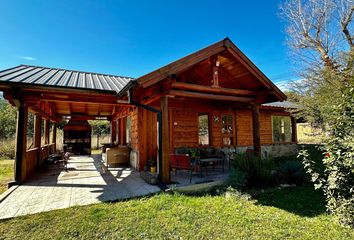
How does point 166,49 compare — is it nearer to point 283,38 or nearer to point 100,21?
point 100,21

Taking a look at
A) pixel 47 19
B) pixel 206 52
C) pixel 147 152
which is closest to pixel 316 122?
pixel 206 52

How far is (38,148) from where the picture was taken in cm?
822

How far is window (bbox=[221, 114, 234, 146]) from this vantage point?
387 inches

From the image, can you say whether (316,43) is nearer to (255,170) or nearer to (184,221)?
(255,170)

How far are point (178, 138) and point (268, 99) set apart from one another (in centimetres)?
392

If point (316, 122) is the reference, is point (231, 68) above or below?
above

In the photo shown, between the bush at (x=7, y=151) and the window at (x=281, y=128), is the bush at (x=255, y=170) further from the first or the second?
the bush at (x=7, y=151)

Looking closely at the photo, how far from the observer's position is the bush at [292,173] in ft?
18.5

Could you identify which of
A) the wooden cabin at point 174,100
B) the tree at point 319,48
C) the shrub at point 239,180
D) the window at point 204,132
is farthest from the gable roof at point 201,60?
the window at point 204,132

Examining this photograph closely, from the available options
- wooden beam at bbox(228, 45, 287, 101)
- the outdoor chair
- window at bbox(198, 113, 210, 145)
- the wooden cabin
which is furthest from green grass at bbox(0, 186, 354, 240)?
window at bbox(198, 113, 210, 145)

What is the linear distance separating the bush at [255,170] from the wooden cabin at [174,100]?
1706 mm

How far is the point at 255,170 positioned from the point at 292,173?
1.40 meters

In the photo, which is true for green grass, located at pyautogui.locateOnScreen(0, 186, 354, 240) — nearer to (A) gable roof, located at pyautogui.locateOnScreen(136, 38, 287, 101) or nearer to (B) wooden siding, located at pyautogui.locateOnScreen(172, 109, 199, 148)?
(A) gable roof, located at pyautogui.locateOnScreen(136, 38, 287, 101)

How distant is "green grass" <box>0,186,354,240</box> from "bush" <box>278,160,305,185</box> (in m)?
1.41
